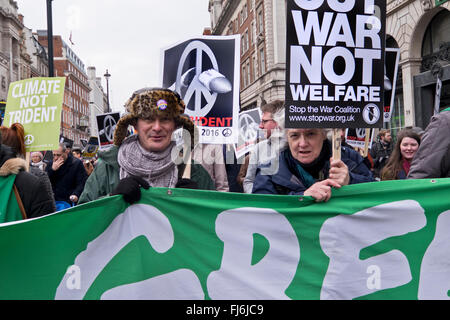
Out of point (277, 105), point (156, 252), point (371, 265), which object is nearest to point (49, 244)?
point (156, 252)

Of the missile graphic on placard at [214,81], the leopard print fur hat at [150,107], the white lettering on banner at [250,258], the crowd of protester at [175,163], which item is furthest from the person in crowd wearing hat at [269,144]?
the leopard print fur hat at [150,107]

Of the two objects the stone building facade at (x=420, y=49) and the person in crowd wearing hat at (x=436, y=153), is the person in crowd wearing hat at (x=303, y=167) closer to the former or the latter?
the person in crowd wearing hat at (x=436, y=153)

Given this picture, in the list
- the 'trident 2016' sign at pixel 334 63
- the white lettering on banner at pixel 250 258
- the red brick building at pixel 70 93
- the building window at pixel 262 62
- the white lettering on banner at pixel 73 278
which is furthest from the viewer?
the red brick building at pixel 70 93

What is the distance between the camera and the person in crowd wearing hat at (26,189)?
2781mm

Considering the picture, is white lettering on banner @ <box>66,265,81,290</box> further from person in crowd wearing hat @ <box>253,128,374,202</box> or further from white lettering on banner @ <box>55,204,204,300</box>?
person in crowd wearing hat @ <box>253,128,374,202</box>

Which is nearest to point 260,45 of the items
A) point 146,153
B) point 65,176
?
point 65,176

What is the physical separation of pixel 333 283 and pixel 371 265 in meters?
0.25

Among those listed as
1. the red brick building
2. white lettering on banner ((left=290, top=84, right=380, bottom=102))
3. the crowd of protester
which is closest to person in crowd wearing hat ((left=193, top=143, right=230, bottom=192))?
the crowd of protester

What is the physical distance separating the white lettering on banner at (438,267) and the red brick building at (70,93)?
246 feet

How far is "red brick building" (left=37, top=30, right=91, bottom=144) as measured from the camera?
7744cm

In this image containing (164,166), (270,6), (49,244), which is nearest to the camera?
(49,244)

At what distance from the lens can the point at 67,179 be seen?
23.4 feet

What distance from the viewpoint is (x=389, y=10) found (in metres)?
19.0

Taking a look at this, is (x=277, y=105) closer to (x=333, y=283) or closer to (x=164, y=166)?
(x=164, y=166)
